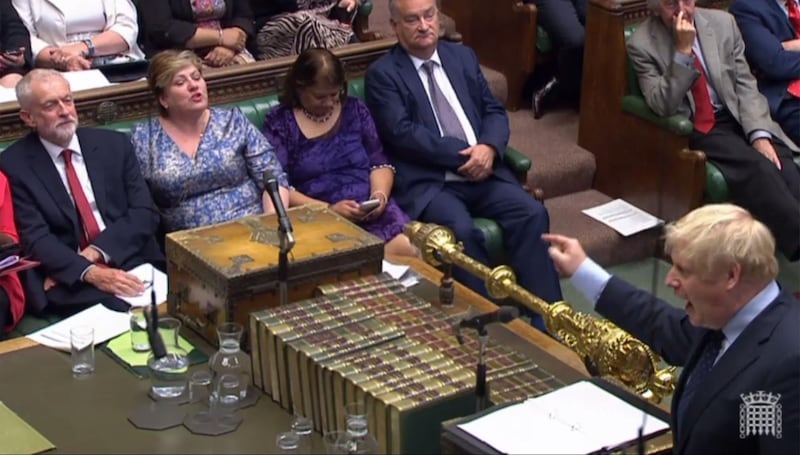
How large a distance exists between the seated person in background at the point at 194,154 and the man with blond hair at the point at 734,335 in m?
2.03

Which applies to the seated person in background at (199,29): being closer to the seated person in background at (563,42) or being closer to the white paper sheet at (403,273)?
the seated person in background at (563,42)

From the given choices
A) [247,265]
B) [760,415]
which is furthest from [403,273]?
[760,415]

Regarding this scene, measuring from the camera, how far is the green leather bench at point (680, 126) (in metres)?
5.07

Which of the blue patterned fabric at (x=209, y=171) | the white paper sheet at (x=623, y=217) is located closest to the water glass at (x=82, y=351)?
the blue patterned fabric at (x=209, y=171)

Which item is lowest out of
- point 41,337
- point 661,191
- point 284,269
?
point 661,191

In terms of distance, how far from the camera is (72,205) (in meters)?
4.04

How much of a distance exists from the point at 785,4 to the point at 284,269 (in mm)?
3142

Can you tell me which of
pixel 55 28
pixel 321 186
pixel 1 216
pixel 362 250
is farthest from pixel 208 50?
pixel 362 250

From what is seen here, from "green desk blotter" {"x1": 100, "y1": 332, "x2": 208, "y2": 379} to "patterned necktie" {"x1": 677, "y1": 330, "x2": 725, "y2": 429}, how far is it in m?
1.16

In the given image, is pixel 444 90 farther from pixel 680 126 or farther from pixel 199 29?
pixel 199 29

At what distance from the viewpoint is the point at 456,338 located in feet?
9.61

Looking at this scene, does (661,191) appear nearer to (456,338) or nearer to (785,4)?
(785,4)

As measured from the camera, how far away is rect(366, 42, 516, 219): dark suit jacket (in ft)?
15.2

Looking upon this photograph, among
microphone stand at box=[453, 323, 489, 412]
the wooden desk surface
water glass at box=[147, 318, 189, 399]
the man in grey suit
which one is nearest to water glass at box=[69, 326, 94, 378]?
the wooden desk surface
